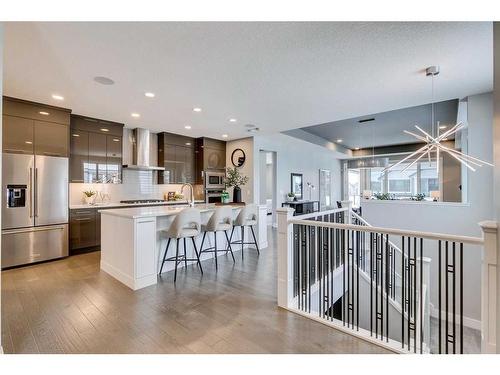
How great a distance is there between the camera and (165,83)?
3135mm

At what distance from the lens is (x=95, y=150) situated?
4.96 m

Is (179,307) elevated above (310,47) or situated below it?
below

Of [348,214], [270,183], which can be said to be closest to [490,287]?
[348,214]

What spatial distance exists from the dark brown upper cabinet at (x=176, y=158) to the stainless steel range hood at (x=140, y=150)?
0.37m

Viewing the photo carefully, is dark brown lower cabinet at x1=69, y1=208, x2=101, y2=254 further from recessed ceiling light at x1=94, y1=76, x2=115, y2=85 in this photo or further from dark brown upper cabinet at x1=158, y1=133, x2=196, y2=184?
recessed ceiling light at x1=94, y1=76, x2=115, y2=85

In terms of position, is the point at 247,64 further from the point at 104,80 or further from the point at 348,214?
the point at 348,214

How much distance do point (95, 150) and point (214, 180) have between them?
278 centimetres

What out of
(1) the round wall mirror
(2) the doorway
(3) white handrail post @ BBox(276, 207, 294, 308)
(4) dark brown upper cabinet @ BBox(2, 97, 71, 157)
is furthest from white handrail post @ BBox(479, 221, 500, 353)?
(2) the doorway

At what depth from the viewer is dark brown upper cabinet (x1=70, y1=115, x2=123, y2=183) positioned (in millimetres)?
4680

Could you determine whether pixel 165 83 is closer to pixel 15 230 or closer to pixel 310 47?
pixel 310 47

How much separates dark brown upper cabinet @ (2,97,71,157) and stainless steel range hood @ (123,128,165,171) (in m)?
1.45

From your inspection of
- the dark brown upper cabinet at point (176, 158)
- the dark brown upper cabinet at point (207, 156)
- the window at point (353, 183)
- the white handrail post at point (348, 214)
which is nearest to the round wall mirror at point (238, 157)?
the dark brown upper cabinet at point (207, 156)
